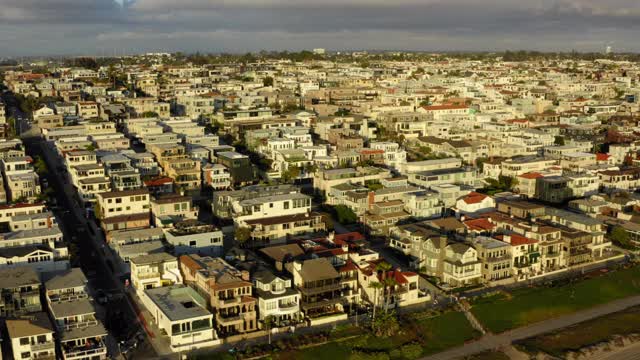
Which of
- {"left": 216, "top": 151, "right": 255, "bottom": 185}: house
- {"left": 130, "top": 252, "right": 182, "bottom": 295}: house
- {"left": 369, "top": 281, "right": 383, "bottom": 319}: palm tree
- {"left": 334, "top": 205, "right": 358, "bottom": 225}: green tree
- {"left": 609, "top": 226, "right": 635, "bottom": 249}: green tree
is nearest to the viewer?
{"left": 369, "top": 281, "right": 383, "bottom": 319}: palm tree

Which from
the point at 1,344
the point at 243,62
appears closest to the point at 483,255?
the point at 1,344

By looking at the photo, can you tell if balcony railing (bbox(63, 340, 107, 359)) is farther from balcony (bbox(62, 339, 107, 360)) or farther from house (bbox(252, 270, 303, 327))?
house (bbox(252, 270, 303, 327))

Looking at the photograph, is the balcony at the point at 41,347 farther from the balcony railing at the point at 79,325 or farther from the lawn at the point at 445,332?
the lawn at the point at 445,332

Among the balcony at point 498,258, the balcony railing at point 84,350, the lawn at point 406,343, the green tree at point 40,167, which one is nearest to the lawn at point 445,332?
the lawn at point 406,343

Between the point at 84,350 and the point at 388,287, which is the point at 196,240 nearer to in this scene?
the point at 84,350

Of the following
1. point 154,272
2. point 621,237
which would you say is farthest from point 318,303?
point 621,237

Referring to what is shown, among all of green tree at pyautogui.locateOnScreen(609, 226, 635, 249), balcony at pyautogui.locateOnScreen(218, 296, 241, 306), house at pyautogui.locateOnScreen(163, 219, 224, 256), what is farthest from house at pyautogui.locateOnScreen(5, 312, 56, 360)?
green tree at pyautogui.locateOnScreen(609, 226, 635, 249)

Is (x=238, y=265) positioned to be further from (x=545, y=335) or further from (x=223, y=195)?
(x=545, y=335)
